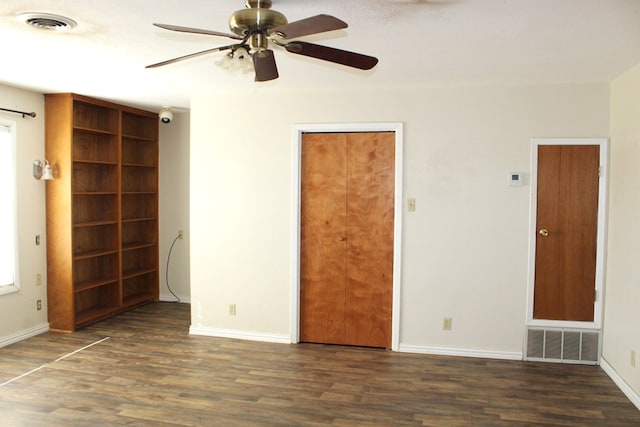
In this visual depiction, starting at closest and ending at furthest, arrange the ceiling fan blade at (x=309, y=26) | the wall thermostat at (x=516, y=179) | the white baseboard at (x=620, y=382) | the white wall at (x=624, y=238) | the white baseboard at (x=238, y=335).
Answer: the ceiling fan blade at (x=309, y=26), the white baseboard at (x=620, y=382), the white wall at (x=624, y=238), the wall thermostat at (x=516, y=179), the white baseboard at (x=238, y=335)

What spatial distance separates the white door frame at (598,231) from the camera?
400 cm

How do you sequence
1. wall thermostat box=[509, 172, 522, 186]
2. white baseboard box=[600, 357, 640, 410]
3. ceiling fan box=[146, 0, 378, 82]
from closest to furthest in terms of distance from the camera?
1. ceiling fan box=[146, 0, 378, 82]
2. white baseboard box=[600, 357, 640, 410]
3. wall thermostat box=[509, 172, 522, 186]

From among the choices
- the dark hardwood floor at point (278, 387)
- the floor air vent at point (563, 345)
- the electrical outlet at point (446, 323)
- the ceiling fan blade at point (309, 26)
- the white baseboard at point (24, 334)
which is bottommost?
the dark hardwood floor at point (278, 387)

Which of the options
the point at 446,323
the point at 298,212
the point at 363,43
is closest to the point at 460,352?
the point at 446,323

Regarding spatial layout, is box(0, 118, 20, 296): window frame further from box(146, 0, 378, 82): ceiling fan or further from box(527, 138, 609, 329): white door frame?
box(527, 138, 609, 329): white door frame

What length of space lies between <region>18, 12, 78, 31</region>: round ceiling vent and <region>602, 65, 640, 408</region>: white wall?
3647mm

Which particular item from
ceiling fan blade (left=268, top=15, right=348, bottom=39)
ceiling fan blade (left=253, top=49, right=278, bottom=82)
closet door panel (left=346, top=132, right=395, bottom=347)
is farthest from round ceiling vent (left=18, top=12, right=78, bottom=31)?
closet door panel (left=346, top=132, right=395, bottom=347)

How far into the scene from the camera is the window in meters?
4.44

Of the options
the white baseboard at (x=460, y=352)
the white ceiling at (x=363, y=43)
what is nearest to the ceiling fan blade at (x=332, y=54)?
the white ceiling at (x=363, y=43)

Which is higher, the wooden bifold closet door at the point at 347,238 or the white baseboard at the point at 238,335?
the wooden bifold closet door at the point at 347,238

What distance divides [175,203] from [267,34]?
14.6 ft

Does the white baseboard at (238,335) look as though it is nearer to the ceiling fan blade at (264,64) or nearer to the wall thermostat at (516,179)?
the wall thermostat at (516,179)

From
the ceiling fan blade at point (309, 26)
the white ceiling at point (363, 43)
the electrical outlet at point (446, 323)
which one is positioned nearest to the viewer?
the ceiling fan blade at point (309, 26)

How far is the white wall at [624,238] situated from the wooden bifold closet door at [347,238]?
1.74 metres
